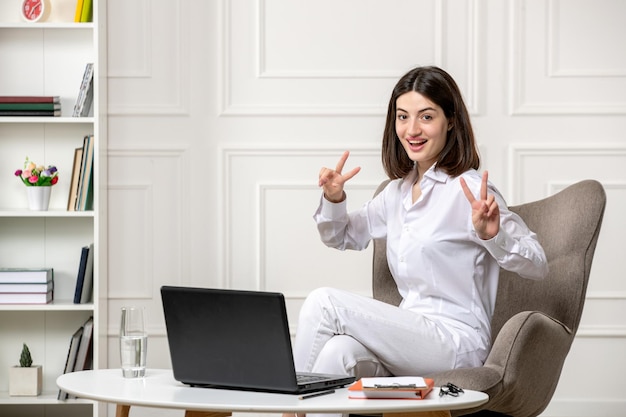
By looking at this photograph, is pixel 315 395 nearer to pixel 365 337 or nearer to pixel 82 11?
pixel 365 337

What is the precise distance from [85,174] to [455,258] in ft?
5.37

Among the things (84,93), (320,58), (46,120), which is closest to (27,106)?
(46,120)

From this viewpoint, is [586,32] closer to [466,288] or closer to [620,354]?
[620,354]

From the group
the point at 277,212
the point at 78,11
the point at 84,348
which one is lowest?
the point at 84,348

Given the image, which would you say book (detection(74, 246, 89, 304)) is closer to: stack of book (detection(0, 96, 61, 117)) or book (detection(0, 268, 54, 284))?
book (detection(0, 268, 54, 284))

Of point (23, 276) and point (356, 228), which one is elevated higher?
point (356, 228)

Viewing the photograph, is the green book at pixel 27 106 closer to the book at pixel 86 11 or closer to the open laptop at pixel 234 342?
the book at pixel 86 11

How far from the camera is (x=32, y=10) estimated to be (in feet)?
11.4

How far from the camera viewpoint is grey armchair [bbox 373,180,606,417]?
217cm

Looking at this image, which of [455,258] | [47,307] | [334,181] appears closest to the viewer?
[455,258]

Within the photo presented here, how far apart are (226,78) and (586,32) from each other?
1.41 meters

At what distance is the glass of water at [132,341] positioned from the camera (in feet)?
6.28

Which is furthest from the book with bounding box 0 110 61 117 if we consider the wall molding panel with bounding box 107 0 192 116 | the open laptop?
the open laptop

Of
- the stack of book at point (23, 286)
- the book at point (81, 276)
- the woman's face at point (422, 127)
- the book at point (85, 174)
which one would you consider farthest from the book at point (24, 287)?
the woman's face at point (422, 127)
